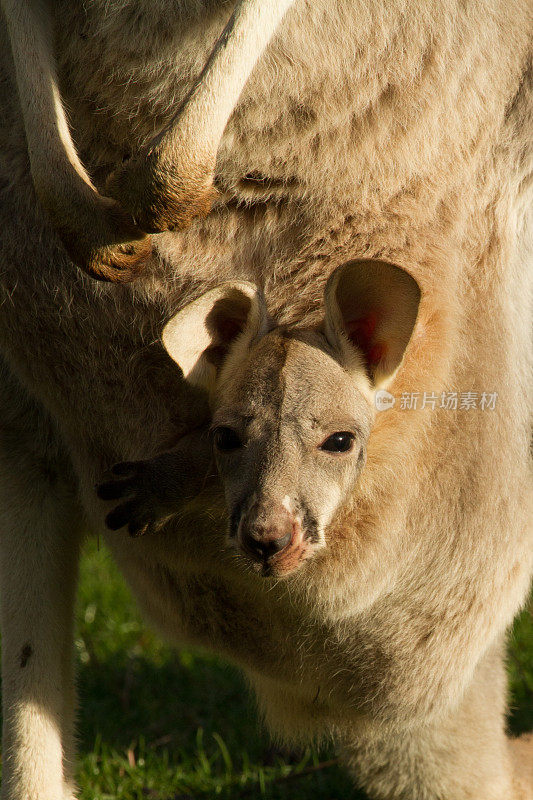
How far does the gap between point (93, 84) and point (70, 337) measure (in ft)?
1.67

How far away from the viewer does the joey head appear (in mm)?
1903

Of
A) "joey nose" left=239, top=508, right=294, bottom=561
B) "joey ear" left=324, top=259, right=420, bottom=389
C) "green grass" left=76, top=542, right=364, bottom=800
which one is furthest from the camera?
"green grass" left=76, top=542, right=364, bottom=800

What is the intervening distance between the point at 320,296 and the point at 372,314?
0.15m

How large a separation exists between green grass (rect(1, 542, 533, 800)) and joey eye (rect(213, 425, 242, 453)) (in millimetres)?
1170

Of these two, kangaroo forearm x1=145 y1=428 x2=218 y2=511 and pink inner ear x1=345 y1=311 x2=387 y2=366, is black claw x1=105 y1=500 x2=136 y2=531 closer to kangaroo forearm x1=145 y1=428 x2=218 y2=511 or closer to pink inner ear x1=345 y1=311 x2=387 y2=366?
kangaroo forearm x1=145 y1=428 x2=218 y2=511

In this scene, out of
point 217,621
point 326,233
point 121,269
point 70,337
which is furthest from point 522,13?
point 217,621

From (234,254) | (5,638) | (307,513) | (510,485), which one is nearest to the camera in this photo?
(307,513)

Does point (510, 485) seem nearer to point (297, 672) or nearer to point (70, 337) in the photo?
point (297, 672)

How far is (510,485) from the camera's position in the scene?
8.01 feet

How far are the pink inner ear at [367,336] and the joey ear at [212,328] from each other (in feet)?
0.56

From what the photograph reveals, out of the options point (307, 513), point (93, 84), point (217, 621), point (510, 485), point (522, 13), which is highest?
point (522, 13)

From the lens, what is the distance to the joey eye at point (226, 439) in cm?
202
